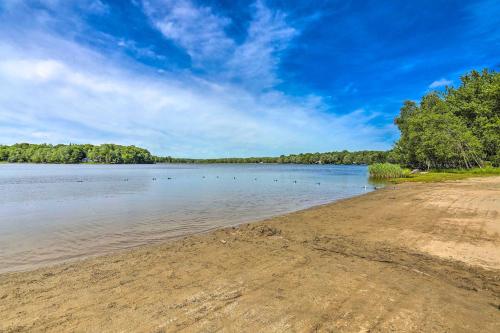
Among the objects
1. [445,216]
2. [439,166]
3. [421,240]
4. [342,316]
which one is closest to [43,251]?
[342,316]

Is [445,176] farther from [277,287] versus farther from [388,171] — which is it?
[277,287]

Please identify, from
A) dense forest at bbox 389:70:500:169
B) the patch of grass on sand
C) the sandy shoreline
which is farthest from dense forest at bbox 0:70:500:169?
the sandy shoreline

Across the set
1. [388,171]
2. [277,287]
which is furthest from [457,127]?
[277,287]

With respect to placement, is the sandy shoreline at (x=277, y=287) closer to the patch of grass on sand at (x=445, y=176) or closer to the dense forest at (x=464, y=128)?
the patch of grass on sand at (x=445, y=176)

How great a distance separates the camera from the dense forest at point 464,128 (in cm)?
5522

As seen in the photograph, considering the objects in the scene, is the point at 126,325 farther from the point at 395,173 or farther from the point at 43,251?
the point at 395,173

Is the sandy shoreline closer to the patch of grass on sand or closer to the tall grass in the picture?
the patch of grass on sand

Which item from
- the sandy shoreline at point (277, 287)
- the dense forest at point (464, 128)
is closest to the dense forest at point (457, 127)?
the dense forest at point (464, 128)

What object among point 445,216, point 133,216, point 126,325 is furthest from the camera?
point 133,216

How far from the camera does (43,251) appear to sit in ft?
35.2

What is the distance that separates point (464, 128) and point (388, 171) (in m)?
18.2

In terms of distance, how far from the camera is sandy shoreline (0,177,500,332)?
475 centimetres

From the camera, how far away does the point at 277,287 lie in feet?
20.3

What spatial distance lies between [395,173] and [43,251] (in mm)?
55312
